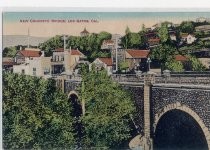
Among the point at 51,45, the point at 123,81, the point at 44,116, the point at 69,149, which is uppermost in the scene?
the point at 51,45

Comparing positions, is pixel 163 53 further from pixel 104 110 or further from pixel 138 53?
pixel 104 110

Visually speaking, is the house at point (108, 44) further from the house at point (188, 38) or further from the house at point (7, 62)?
the house at point (7, 62)

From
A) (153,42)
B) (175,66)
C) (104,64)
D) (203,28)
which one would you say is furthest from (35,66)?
(203,28)

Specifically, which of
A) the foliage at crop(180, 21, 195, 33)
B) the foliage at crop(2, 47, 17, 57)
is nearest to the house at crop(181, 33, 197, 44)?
the foliage at crop(180, 21, 195, 33)

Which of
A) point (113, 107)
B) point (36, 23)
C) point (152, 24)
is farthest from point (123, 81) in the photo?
point (36, 23)

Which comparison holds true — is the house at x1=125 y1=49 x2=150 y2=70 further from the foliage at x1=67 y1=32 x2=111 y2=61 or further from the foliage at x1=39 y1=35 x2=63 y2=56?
the foliage at x1=39 y1=35 x2=63 y2=56

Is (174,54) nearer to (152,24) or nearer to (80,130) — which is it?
(152,24)

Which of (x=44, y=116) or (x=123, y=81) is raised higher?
(x=123, y=81)
